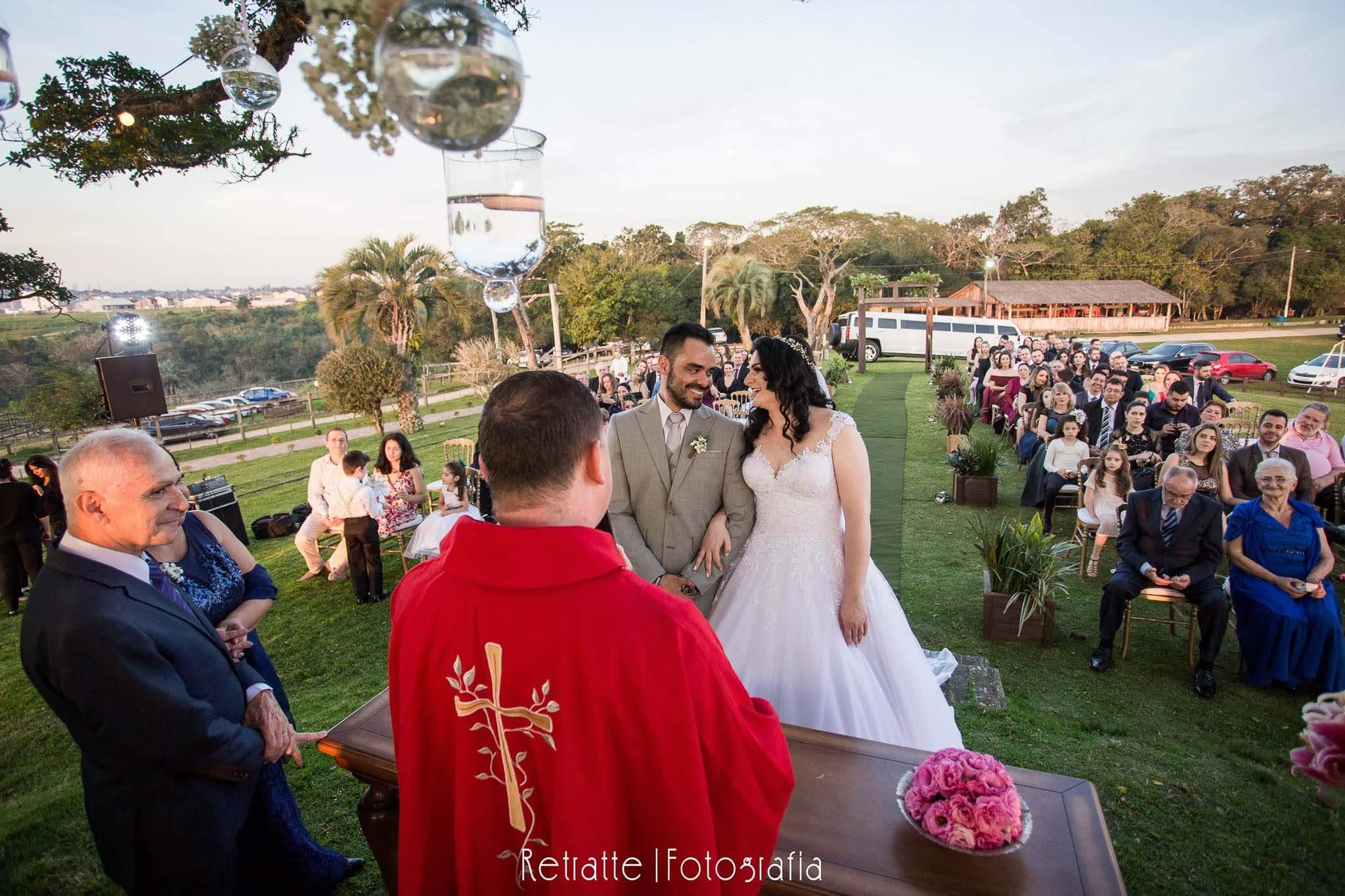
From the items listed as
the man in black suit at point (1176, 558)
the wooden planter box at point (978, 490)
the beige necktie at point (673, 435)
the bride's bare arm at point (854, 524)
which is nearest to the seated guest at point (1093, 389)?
the wooden planter box at point (978, 490)

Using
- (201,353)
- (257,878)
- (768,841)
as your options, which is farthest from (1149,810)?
(201,353)

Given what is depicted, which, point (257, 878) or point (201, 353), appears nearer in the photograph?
point (257, 878)

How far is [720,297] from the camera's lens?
3750 cm

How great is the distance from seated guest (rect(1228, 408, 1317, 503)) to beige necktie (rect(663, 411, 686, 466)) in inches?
243

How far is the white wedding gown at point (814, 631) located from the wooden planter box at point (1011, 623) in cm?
199

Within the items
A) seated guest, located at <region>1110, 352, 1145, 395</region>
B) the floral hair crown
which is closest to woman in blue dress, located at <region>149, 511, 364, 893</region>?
the floral hair crown

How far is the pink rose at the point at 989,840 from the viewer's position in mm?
1600

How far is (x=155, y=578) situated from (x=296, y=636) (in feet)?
14.2

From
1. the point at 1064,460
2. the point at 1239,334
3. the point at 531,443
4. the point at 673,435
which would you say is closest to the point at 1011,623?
the point at 673,435

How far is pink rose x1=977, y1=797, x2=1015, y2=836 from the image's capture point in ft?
5.24

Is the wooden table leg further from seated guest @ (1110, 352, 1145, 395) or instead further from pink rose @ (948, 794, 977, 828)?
seated guest @ (1110, 352, 1145, 395)

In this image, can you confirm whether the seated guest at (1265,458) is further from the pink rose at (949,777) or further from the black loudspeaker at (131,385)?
the black loudspeaker at (131,385)

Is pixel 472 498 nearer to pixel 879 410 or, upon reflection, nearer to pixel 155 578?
pixel 155 578

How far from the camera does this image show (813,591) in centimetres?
321
